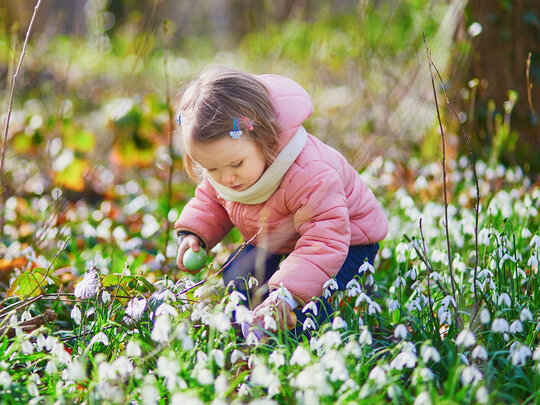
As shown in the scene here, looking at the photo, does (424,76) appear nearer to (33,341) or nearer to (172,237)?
(172,237)

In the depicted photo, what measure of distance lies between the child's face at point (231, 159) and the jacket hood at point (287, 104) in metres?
0.14

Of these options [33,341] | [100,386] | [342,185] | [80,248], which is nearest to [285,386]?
[100,386]

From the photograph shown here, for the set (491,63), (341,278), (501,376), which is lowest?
(501,376)

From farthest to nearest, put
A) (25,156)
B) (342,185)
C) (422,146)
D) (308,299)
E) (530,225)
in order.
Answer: (25,156) < (422,146) < (530,225) < (342,185) < (308,299)

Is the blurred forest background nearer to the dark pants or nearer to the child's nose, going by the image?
the dark pants

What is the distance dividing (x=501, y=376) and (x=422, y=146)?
11.0 ft

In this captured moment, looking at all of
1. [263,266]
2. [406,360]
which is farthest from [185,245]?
[406,360]

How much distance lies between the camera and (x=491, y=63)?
4.31 meters

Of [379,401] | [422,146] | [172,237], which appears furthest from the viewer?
[422,146]

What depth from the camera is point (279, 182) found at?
2.26 m

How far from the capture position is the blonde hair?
2066 mm

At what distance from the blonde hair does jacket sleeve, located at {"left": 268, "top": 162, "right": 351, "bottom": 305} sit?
18cm

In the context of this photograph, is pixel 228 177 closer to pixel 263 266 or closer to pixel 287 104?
pixel 287 104

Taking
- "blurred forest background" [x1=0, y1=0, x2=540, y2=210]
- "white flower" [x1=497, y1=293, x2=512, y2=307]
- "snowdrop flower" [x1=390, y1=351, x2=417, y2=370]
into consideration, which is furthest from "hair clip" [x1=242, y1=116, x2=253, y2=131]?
"blurred forest background" [x1=0, y1=0, x2=540, y2=210]
